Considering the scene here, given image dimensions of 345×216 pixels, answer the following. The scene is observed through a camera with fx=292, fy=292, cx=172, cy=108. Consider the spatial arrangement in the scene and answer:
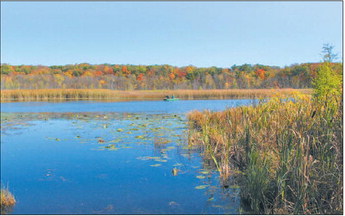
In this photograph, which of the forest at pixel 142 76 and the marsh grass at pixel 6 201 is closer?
the marsh grass at pixel 6 201

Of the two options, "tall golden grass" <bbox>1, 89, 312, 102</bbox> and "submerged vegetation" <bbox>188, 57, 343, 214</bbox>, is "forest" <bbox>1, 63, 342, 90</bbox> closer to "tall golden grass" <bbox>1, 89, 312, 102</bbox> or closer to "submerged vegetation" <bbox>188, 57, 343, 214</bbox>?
"tall golden grass" <bbox>1, 89, 312, 102</bbox>

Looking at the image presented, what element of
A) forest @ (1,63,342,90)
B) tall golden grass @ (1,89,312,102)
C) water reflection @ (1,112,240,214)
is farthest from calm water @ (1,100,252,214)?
forest @ (1,63,342,90)

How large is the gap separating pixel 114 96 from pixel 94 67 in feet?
128

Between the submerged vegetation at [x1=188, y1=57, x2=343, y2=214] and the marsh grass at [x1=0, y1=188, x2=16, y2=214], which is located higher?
the submerged vegetation at [x1=188, y1=57, x2=343, y2=214]

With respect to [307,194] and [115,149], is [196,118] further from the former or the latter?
[307,194]

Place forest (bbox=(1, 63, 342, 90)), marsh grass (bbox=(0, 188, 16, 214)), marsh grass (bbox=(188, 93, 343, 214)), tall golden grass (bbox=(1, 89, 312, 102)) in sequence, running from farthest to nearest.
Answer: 1. forest (bbox=(1, 63, 342, 90))
2. tall golden grass (bbox=(1, 89, 312, 102))
3. marsh grass (bbox=(0, 188, 16, 214))
4. marsh grass (bbox=(188, 93, 343, 214))

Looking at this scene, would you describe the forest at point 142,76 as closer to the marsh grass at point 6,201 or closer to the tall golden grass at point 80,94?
the tall golden grass at point 80,94

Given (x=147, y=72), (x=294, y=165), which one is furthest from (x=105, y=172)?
(x=147, y=72)

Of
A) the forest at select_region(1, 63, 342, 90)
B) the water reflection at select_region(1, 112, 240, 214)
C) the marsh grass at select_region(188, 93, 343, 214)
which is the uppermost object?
the forest at select_region(1, 63, 342, 90)

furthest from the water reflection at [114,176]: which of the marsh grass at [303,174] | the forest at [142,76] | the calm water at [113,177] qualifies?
the forest at [142,76]

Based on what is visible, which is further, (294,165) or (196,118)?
(196,118)

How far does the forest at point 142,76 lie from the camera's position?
45.8m

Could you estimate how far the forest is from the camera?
45.8 meters

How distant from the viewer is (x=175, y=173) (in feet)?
17.6
